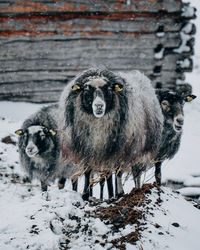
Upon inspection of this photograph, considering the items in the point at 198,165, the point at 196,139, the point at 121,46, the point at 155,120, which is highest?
the point at 121,46

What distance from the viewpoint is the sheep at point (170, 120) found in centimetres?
360

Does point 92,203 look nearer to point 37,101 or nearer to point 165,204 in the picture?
point 165,204

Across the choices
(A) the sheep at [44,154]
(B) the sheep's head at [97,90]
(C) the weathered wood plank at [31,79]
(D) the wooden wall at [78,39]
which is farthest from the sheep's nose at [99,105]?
(C) the weathered wood plank at [31,79]

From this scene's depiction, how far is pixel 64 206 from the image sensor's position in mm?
2754

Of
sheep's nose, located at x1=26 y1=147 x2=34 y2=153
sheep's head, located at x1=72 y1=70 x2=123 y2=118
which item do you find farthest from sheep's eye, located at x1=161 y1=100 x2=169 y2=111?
sheep's nose, located at x1=26 y1=147 x2=34 y2=153

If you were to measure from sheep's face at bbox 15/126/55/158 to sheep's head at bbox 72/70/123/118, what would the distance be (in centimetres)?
98

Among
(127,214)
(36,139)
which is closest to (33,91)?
(36,139)

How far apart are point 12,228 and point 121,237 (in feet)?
3.34

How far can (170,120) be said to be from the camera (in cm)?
380

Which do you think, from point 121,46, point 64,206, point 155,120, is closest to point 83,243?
point 64,206

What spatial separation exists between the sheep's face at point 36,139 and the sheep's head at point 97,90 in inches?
38.5

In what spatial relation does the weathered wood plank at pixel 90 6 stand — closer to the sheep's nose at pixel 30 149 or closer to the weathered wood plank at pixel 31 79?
the weathered wood plank at pixel 31 79

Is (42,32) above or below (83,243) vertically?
above

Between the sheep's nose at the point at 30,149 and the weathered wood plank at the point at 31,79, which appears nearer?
the sheep's nose at the point at 30,149
